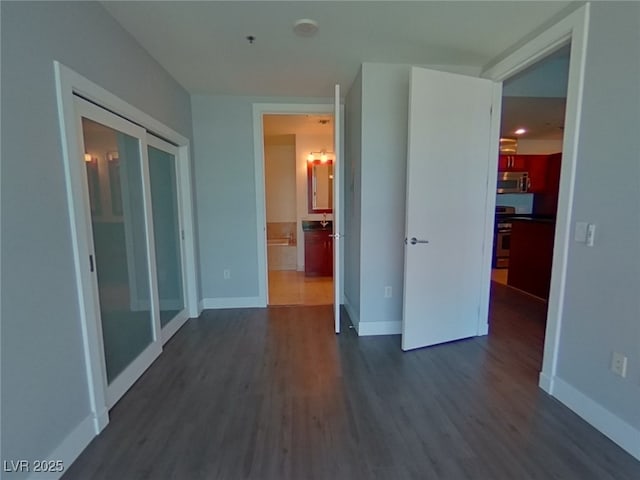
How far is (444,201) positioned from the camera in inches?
104

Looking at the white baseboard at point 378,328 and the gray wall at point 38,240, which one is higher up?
the gray wall at point 38,240

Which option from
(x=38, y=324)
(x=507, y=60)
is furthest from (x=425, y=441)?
(x=507, y=60)

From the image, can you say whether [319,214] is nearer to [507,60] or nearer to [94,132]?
[507,60]

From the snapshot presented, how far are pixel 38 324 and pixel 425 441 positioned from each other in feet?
6.39

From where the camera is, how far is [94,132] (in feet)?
6.19

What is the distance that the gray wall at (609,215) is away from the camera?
157cm

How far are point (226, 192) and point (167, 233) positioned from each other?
0.88 meters

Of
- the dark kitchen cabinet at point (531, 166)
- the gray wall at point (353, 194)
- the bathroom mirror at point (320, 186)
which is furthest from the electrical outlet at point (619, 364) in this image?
the dark kitchen cabinet at point (531, 166)

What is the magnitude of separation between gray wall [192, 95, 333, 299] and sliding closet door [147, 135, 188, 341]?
41 centimetres

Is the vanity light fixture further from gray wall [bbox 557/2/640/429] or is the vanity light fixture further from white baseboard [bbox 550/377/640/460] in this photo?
white baseboard [bbox 550/377/640/460]

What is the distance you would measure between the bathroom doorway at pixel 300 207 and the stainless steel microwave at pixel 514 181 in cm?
340

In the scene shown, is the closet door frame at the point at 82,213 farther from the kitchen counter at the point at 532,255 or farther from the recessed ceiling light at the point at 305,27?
the kitchen counter at the point at 532,255

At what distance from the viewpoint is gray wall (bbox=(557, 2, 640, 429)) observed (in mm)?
1567

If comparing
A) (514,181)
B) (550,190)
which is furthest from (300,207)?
(550,190)
